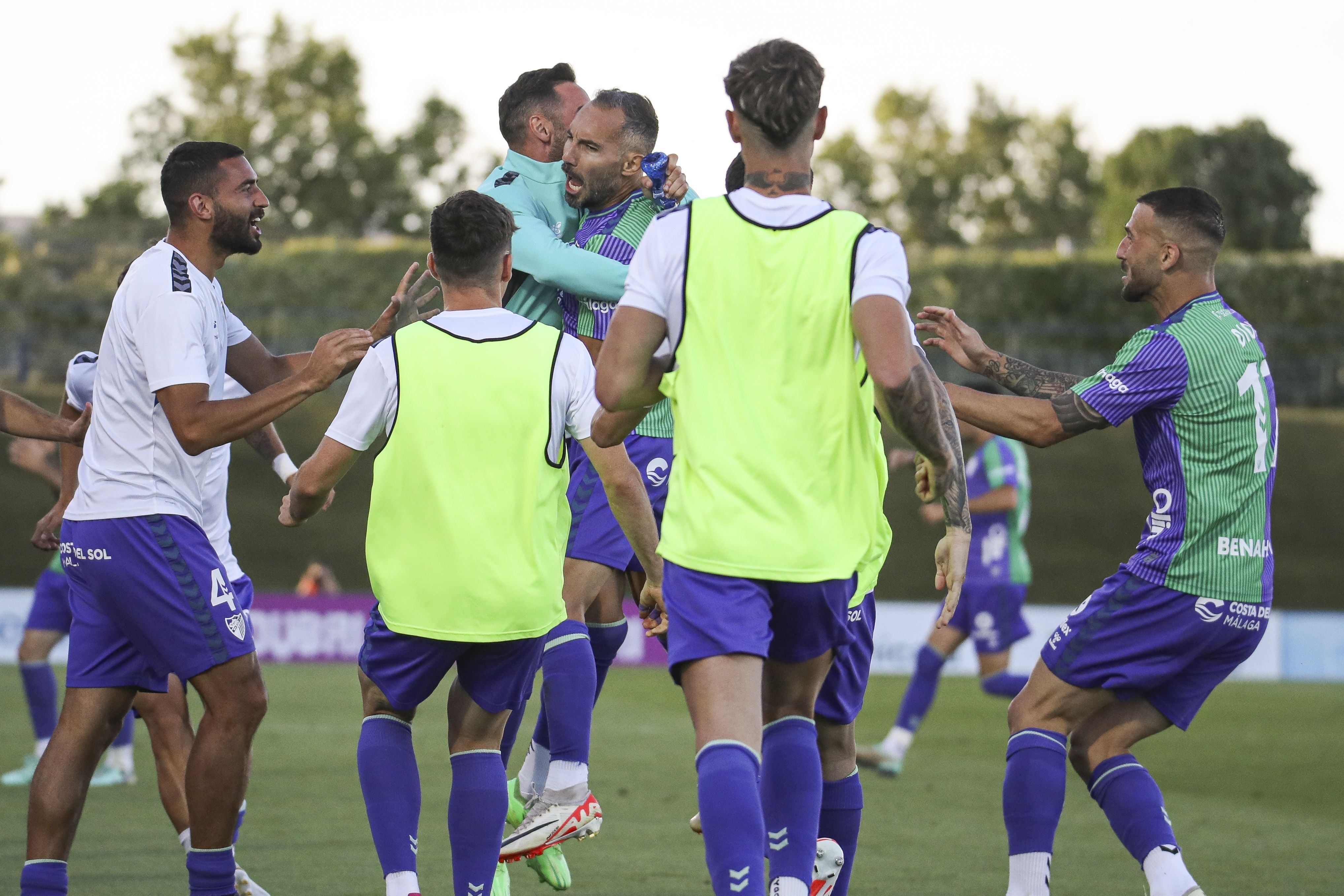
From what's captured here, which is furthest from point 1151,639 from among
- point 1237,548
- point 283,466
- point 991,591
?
point 991,591

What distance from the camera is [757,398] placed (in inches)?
146

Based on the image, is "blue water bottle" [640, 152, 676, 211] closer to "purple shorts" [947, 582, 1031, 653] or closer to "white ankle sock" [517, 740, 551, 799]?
"white ankle sock" [517, 740, 551, 799]

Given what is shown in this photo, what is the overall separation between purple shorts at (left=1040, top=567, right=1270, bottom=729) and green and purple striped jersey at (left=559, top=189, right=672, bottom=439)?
65.6 inches

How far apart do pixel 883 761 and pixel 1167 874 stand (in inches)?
201

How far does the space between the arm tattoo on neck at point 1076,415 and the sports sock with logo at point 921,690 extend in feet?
17.7

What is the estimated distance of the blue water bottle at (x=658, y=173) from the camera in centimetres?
525

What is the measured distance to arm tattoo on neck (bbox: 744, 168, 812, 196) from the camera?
3.81m

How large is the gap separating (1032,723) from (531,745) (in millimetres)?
2040

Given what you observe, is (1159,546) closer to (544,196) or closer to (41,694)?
(544,196)

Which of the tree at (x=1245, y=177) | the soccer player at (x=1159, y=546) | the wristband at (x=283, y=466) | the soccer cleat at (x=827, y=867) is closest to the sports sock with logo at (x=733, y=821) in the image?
the soccer cleat at (x=827, y=867)

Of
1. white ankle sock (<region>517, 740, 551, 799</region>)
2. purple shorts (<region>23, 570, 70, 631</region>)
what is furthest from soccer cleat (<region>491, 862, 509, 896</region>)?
purple shorts (<region>23, 570, 70, 631</region>)

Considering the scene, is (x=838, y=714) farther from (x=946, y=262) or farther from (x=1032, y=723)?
(x=946, y=262)

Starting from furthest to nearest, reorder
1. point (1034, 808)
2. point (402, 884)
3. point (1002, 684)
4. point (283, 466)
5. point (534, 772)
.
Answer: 1. point (1002, 684)
2. point (283, 466)
3. point (534, 772)
4. point (1034, 808)
5. point (402, 884)

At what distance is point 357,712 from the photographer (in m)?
12.6
